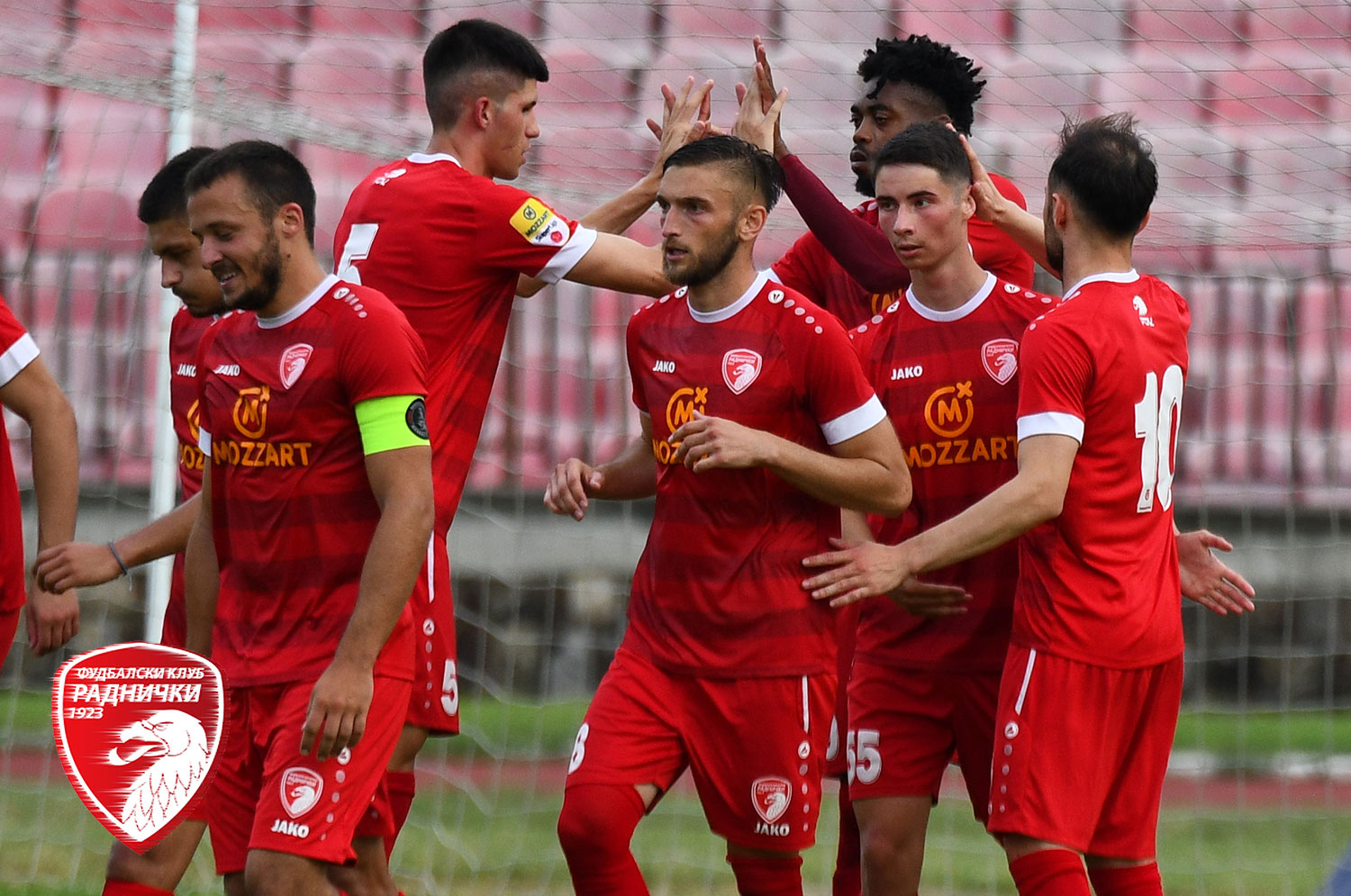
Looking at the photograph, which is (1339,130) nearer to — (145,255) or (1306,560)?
(1306,560)

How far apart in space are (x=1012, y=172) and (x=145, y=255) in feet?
13.8

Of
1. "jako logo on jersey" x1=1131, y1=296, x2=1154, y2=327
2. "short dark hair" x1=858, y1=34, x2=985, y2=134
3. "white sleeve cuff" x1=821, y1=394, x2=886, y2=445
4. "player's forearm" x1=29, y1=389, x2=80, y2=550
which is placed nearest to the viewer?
"jako logo on jersey" x1=1131, y1=296, x2=1154, y2=327

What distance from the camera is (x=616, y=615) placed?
9.89 meters

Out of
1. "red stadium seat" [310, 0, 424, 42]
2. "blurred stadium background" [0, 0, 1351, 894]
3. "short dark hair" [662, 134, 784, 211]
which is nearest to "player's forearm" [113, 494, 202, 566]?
"short dark hair" [662, 134, 784, 211]

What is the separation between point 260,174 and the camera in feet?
12.6

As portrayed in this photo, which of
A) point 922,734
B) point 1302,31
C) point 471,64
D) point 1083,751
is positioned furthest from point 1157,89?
point 1083,751

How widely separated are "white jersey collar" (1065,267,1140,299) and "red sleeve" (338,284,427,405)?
4.98 feet

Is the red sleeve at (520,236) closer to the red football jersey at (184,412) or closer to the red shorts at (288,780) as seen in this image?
the red football jersey at (184,412)

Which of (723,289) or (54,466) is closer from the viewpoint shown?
(723,289)

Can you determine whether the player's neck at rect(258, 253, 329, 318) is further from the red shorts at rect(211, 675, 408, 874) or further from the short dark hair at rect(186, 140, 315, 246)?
the red shorts at rect(211, 675, 408, 874)

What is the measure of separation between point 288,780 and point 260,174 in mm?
1346

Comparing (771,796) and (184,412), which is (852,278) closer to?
(771,796)

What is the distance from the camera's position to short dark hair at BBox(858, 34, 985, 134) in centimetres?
512

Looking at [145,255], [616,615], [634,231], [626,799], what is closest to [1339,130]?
[634,231]
